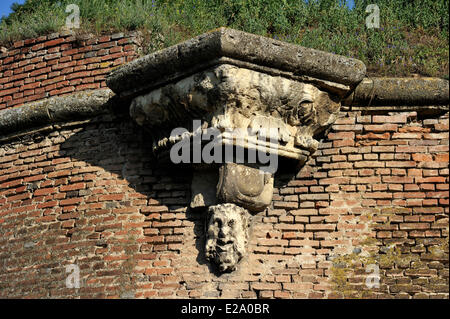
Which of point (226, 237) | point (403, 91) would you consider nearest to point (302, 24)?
point (403, 91)

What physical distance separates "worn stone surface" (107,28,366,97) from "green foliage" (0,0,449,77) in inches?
33.1

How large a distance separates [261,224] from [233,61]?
4.52ft

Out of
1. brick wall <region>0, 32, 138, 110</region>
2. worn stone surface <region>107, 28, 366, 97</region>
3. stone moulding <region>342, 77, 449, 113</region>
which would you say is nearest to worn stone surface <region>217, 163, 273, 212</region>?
worn stone surface <region>107, 28, 366, 97</region>

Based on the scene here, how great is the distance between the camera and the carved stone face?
664 cm

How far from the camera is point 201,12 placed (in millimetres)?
9070

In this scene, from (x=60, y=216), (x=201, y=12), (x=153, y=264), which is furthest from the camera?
(x=201, y=12)

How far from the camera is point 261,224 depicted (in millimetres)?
6863

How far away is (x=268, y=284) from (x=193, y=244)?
0.72 m

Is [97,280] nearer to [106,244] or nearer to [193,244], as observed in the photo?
[106,244]

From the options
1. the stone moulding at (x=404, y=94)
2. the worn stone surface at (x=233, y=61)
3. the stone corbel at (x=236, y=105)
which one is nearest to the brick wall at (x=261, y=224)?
the stone moulding at (x=404, y=94)

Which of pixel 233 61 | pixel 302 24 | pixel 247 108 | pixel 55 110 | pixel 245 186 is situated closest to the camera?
pixel 233 61

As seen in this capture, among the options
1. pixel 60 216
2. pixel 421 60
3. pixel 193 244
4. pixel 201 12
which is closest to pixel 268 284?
pixel 193 244

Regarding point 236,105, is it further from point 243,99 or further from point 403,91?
point 403,91

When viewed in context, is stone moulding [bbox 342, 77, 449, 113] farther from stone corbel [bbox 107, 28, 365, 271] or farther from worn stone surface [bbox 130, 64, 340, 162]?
worn stone surface [bbox 130, 64, 340, 162]
